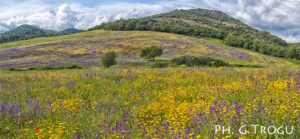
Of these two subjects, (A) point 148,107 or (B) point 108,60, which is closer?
(A) point 148,107

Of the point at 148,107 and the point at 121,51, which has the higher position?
the point at 148,107

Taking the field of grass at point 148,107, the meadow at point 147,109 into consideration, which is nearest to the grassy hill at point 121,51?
the field of grass at point 148,107

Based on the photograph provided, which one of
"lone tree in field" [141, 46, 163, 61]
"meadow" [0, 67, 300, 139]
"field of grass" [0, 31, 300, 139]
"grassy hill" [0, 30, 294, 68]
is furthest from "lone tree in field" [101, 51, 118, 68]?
"meadow" [0, 67, 300, 139]

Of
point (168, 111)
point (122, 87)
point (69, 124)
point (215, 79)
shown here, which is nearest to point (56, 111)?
point (69, 124)

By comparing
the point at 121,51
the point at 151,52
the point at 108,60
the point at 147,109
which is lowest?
the point at 121,51

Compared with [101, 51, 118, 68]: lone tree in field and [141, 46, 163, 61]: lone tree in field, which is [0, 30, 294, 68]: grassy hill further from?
[101, 51, 118, 68]: lone tree in field

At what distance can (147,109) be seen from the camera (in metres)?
8.05

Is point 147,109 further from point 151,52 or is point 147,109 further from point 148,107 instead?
point 151,52

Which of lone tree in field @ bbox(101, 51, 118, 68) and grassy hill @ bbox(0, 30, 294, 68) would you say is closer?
lone tree in field @ bbox(101, 51, 118, 68)

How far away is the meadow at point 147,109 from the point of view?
18.8 ft

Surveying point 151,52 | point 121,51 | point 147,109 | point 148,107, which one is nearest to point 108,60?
point 151,52

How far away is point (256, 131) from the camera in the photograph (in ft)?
16.7

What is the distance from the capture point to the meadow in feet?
18.8

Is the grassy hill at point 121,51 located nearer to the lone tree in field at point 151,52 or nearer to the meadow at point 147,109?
the lone tree in field at point 151,52
